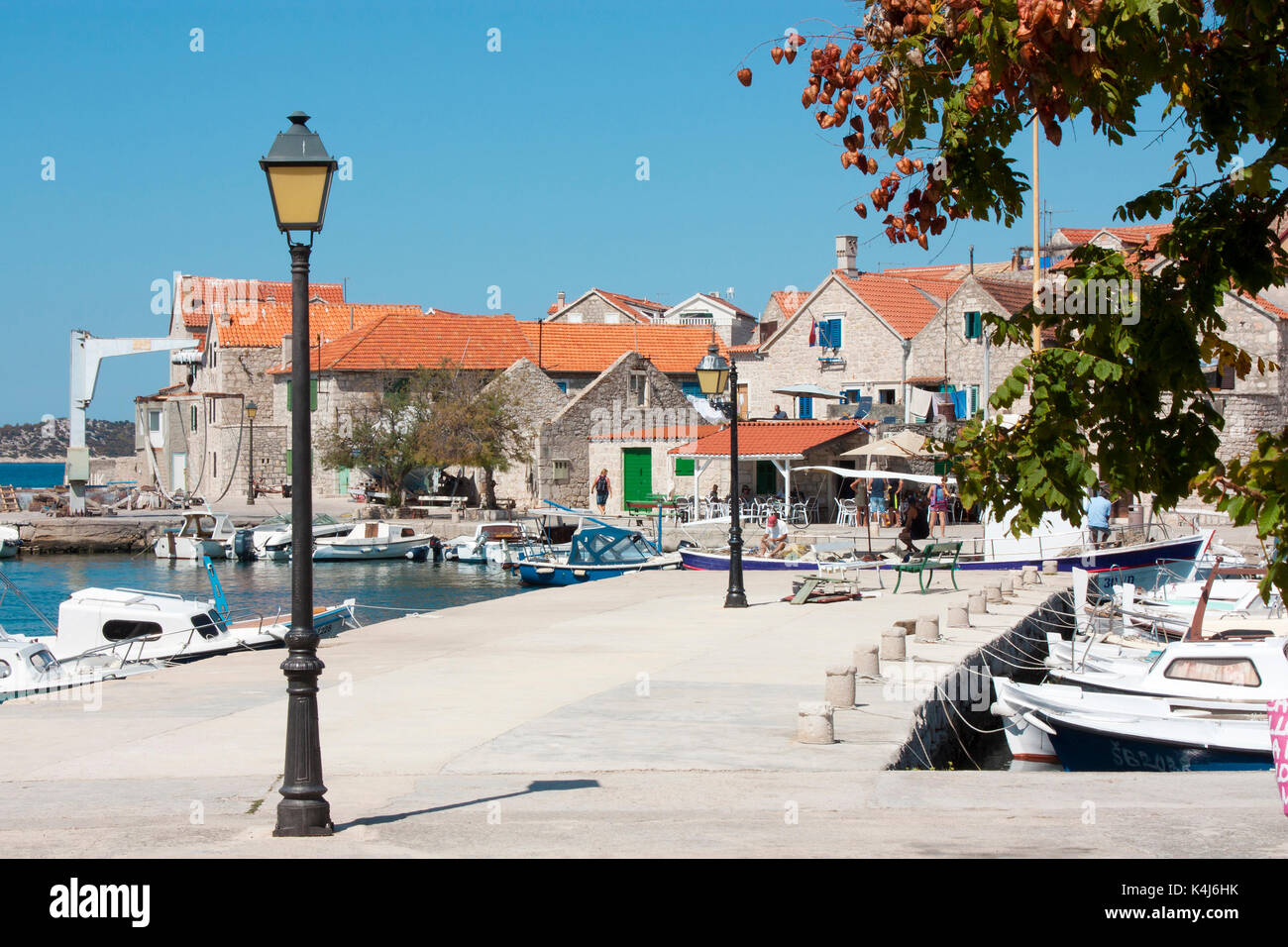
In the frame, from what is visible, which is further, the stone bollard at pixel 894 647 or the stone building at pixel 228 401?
the stone building at pixel 228 401

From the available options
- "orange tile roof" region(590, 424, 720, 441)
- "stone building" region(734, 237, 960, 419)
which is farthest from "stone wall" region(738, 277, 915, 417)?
"orange tile roof" region(590, 424, 720, 441)

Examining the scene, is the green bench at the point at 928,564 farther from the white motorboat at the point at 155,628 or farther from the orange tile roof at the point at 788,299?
the orange tile roof at the point at 788,299

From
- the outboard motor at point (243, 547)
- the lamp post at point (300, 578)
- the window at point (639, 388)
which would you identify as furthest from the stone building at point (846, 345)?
the lamp post at point (300, 578)

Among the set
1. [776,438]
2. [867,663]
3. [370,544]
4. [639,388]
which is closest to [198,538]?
[370,544]

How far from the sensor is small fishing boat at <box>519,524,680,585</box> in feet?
118

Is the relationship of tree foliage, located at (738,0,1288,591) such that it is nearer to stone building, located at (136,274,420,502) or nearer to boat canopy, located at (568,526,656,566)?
boat canopy, located at (568,526,656,566)

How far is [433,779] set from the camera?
31.7 feet

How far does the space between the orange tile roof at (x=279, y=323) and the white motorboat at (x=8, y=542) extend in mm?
19303

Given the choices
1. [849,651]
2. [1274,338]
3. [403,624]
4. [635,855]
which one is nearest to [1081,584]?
[849,651]

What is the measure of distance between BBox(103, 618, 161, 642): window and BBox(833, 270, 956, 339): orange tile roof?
119 ft

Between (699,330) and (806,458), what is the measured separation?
26.7m

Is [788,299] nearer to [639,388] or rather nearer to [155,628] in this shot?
[639,388]

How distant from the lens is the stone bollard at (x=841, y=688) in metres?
12.4
